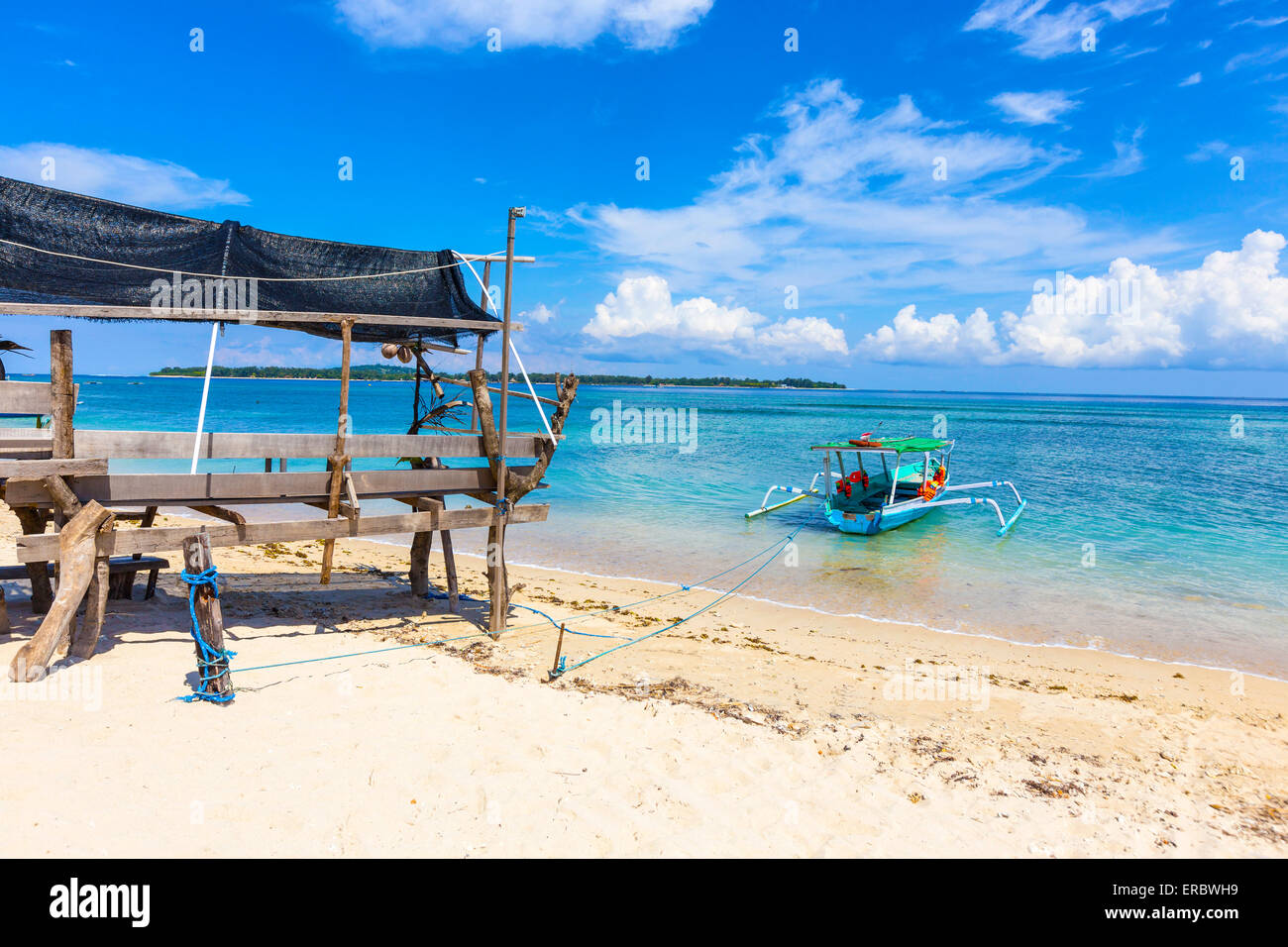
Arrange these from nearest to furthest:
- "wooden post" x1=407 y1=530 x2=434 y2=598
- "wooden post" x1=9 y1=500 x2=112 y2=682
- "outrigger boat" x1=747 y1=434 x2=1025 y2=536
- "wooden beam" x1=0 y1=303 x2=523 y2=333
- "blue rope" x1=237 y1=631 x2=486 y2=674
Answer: "wooden post" x1=9 y1=500 x2=112 y2=682
"wooden beam" x1=0 y1=303 x2=523 y2=333
"blue rope" x1=237 y1=631 x2=486 y2=674
"wooden post" x1=407 y1=530 x2=434 y2=598
"outrigger boat" x1=747 y1=434 x2=1025 y2=536

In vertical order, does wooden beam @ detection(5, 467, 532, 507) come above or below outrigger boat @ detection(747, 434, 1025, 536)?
above

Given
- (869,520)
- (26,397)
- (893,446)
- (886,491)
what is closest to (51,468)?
(26,397)

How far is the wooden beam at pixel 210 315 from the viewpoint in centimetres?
586

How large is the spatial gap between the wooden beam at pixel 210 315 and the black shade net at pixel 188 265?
2.7 inches

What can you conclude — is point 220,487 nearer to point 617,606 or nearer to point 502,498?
point 502,498

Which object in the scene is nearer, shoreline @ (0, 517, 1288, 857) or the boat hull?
shoreline @ (0, 517, 1288, 857)

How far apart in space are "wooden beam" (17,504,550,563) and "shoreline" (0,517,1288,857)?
1141 mm

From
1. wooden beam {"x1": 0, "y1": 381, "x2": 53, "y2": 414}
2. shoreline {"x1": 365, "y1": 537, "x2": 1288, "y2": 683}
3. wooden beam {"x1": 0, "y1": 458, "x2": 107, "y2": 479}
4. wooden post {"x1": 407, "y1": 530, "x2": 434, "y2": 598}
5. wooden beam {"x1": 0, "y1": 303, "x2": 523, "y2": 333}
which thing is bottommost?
shoreline {"x1": 365, "y1": 537, "x2": 1288, "y2": 683}

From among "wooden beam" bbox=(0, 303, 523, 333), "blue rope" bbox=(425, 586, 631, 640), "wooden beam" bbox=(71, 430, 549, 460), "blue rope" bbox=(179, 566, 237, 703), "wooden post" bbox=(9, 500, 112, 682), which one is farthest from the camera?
"blue rope" bbox=(425, 586, 631, 640)

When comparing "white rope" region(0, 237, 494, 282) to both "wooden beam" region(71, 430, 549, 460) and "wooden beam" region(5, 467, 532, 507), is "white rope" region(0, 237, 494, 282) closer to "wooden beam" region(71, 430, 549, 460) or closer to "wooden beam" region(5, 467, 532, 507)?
"wooden beam" region(71, 430, 549, 460)

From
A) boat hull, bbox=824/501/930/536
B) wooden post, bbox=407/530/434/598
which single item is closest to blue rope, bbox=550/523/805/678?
boat hull, bbox=824/501/930/536

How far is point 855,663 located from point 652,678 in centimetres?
301

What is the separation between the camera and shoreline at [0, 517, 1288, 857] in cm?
438
